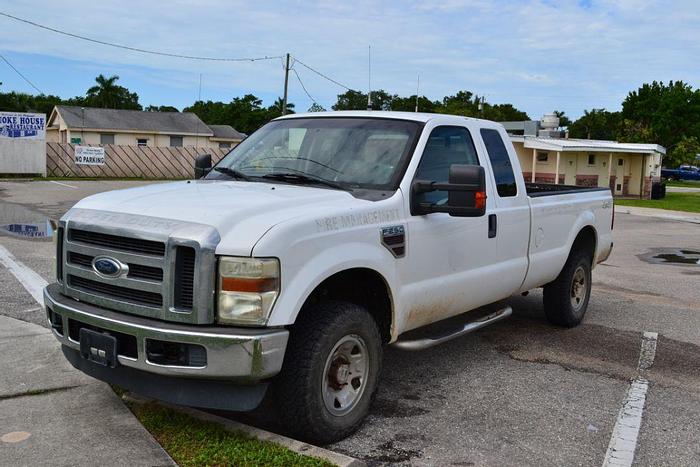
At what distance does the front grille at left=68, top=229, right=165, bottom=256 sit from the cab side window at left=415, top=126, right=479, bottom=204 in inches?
71.4

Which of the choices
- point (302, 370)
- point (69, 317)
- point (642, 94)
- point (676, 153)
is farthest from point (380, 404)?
point (642, 94)

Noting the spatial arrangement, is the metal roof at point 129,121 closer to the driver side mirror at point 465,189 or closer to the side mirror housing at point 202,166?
the side mirror housing at point 202,166

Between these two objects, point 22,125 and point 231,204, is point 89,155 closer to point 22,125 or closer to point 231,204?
point 22,125

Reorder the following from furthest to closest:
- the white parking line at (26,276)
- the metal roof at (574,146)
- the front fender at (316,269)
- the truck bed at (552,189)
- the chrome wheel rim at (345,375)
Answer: the metal roof at (574,146), the white parking line at (26,276), the truck bed at (552,189), the chrome wheel rim at (345,375), the front fender at (316,269)

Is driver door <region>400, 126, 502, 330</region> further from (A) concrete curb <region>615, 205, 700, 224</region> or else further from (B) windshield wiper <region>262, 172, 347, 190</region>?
(A) concrete curb <region>615, 205, 700, 224</region>

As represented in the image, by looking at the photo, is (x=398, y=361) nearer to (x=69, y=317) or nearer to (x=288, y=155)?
(x=288, y=155)

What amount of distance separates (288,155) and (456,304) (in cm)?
166

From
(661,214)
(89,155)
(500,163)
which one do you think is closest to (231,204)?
(500,163)

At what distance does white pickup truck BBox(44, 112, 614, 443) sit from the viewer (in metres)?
3.62

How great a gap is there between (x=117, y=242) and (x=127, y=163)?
3801cm

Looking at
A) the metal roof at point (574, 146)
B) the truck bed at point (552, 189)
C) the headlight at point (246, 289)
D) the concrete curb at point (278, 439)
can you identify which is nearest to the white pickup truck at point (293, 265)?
the headlight at point (246, 289)

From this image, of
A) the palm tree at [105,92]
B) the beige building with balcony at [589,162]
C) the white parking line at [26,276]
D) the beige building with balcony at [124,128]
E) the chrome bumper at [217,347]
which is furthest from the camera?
the palm tree at [105,92]

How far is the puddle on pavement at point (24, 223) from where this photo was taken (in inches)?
513

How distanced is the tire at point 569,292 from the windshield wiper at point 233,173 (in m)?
3.50
